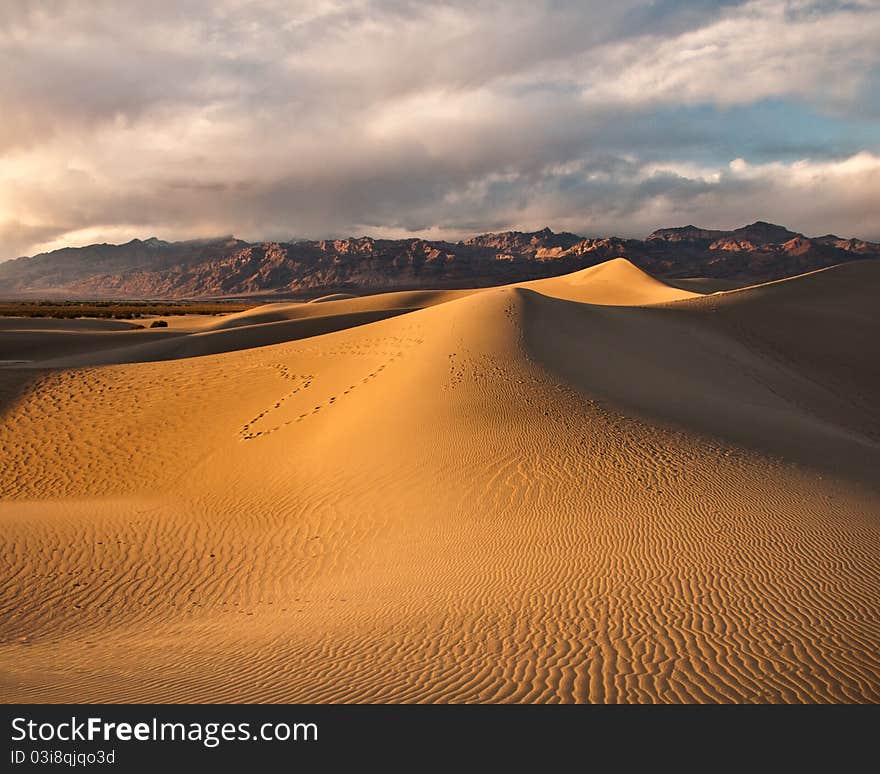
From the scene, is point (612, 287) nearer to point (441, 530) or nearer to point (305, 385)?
point (305, 385)

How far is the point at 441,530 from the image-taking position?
10.1 meters

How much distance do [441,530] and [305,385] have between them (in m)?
11.4

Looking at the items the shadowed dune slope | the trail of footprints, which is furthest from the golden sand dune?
the shadowed dune slope

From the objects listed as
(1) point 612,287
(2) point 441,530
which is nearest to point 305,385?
(2) point 441,530

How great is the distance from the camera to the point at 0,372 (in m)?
22.7

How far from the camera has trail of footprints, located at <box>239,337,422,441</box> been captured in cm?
1683

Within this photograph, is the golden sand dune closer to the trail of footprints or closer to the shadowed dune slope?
the trail of footprints

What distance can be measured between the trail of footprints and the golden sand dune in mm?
161

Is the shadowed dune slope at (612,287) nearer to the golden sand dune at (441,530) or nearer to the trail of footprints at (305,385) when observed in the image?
the trail of footprints at (305,385)

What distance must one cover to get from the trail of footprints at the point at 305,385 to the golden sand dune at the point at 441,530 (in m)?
0.16

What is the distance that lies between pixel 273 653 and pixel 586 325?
20394mm

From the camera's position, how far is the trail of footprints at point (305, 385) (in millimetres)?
16825
